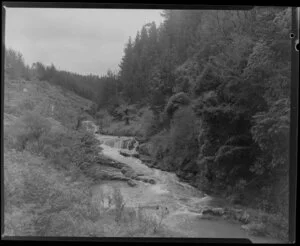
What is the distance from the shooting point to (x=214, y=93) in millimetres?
2494

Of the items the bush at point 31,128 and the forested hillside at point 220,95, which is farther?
the bush at point 31,128

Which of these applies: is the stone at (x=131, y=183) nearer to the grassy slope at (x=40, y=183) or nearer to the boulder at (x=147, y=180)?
the boulder at (x=147, y=180)

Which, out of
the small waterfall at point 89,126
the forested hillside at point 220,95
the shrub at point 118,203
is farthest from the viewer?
the small waterfall at point 89,126

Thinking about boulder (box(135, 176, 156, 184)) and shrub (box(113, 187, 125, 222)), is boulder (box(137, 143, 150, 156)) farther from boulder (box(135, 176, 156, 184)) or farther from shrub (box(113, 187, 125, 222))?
shrub (box(113, 187, 125, 222))

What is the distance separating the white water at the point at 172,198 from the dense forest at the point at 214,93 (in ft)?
0.33

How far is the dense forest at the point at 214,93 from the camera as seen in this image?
7.63ft

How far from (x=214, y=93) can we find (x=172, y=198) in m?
0.89

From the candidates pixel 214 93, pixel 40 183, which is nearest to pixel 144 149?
pixel 214 93

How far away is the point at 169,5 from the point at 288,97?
108cm

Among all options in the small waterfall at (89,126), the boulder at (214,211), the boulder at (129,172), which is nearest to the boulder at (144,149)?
the boulder at (129,172)

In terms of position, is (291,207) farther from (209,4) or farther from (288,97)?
(209,4)

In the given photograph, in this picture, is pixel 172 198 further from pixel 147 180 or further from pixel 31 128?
pixel 31 128

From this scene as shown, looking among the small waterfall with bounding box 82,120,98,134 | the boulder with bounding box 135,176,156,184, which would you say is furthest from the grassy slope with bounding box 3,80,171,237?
the boulder with bounding box 135,176,156,184

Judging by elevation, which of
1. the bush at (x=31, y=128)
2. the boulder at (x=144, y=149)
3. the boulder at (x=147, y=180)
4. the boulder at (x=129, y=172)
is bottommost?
the boulder at (x=147, y=180)
